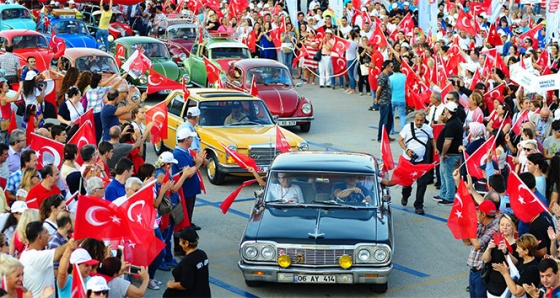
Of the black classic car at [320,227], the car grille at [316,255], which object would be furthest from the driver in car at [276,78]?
the car grille at [316,255]

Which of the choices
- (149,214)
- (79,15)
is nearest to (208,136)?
(149,214)

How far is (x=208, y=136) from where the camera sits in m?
17.7

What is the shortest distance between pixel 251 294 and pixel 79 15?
24.3m

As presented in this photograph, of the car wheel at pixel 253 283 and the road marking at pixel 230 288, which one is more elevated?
the car wheel at pixel 253 283

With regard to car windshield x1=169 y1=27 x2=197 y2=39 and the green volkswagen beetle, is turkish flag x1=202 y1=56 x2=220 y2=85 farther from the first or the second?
car windshield x1=169 y1=27 x2=197 y2=39

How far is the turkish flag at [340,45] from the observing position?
28195 mm

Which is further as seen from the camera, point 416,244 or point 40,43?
point 40,43

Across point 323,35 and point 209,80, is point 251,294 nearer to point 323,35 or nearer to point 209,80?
point 209,80

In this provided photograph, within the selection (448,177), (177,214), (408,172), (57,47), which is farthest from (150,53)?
(177,214)

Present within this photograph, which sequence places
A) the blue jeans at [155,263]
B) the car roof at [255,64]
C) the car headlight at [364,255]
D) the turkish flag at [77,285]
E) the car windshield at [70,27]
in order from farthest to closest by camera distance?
the car windshield at [70,27], the car roof at [255,64], the blue jeans at [155,263], the car headlight at [364,255], the turkish flag at [77,285]

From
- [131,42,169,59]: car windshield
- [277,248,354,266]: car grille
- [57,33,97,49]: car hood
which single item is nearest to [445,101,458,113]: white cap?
[277,248,354,266]: car grille

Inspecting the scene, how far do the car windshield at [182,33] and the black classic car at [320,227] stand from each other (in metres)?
19.0

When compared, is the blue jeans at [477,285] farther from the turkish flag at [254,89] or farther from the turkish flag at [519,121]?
the turkish flag at [254,89]

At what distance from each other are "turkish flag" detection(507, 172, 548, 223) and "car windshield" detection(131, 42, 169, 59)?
57.7 feet
